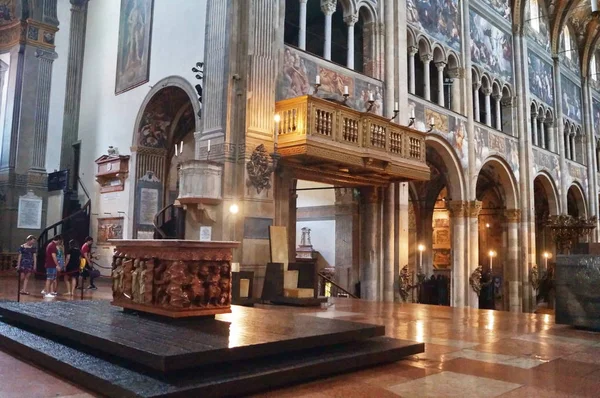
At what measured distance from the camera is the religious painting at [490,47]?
61.7 feet

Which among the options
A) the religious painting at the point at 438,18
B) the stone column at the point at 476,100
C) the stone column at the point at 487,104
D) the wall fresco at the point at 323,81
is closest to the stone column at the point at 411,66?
the religious painting at the point at 438,18

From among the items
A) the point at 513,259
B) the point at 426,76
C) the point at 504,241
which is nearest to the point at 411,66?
the point at 426,76

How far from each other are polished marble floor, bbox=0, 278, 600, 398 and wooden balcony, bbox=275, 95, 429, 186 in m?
4.13

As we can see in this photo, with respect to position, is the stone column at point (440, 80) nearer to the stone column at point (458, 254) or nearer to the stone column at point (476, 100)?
the stone column at point (476, 100)

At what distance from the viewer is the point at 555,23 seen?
24531 mm

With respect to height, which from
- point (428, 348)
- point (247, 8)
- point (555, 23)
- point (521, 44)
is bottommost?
point (428, 348)

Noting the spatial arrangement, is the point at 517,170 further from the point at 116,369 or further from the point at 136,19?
the point at 116,369

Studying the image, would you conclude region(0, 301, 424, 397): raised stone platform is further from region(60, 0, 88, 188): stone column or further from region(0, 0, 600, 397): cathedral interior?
region(60, 0, 88, 188): stone column

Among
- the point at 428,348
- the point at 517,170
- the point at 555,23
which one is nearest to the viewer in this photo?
the point at 428,348

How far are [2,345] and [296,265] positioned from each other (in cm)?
632

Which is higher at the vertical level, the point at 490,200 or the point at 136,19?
the point at 136,19

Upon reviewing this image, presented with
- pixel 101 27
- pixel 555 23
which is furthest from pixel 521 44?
pixel 101 27

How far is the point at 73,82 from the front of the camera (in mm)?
17500

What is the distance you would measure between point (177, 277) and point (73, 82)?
49.9 feet
